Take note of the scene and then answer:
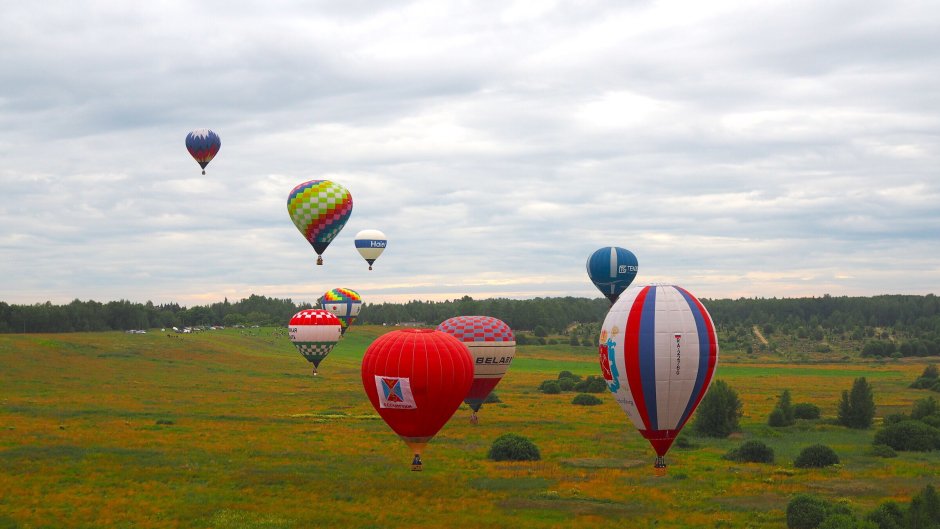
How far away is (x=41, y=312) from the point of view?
A: 180625mm

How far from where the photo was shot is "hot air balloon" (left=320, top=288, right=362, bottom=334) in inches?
4478

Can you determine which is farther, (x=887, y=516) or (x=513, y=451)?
(x=513, y=451)

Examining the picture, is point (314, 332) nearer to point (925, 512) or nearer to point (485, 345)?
point (485, 345)

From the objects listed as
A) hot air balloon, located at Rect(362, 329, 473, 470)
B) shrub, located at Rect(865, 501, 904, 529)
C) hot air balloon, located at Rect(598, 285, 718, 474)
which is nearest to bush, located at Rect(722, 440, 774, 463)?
Answer: hot air balloon, located at Rect(598, 285, 718, 474)

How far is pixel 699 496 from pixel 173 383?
7408 cm

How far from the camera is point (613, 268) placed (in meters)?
66.7

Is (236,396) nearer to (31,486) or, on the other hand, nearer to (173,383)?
(173,383)

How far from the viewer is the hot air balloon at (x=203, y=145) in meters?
75.9

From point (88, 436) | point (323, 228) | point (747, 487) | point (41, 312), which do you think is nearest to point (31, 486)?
point (88, 436)

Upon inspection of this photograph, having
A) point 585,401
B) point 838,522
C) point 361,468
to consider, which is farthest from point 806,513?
point 585,401

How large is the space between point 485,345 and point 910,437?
2703 centimetres

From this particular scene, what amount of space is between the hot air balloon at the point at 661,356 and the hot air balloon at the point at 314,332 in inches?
2023

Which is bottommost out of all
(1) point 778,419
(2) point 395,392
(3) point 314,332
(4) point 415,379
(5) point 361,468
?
(5) point 361,468

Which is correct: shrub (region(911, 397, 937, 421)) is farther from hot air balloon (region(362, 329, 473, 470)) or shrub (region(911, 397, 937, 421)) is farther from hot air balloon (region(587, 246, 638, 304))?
hot air balloon (region(362, 329, 473, 470))
